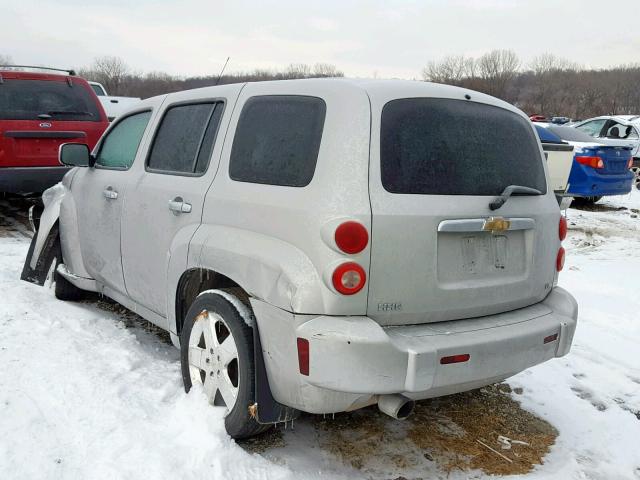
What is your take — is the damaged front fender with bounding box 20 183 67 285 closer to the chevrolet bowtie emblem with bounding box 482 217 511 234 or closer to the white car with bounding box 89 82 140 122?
the chevrolet bowtie emblem with bounding box 482 217 511 234

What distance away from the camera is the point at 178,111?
3539 mm

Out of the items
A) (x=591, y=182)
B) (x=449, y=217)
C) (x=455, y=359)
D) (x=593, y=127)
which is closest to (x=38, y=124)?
(x=449, y=217)

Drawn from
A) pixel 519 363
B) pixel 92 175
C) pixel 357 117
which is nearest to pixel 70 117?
pixel 92 175

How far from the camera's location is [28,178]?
7.04 metres

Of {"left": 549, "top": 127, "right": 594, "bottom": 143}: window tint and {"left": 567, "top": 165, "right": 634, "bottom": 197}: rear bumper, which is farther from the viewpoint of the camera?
{"left": 549, "top": 127, "right": 594, "bottom": 143}: window tint

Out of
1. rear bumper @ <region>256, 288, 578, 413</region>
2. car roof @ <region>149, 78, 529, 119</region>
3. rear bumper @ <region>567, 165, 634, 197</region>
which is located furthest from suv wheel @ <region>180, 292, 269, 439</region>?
rear bumper @ <region>567, 165, 634, 197</region>

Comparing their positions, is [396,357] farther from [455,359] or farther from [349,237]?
[349,237]

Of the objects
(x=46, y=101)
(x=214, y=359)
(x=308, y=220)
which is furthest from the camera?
(x=46, y=101)

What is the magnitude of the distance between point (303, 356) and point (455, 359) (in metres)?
0.64

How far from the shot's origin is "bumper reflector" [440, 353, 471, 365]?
2.35 m

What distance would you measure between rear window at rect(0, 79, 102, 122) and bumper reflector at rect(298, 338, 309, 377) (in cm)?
618

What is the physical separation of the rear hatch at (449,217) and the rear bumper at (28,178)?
19.4 feet

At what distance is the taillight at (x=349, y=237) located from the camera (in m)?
2.29

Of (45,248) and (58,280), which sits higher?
(45,248)
